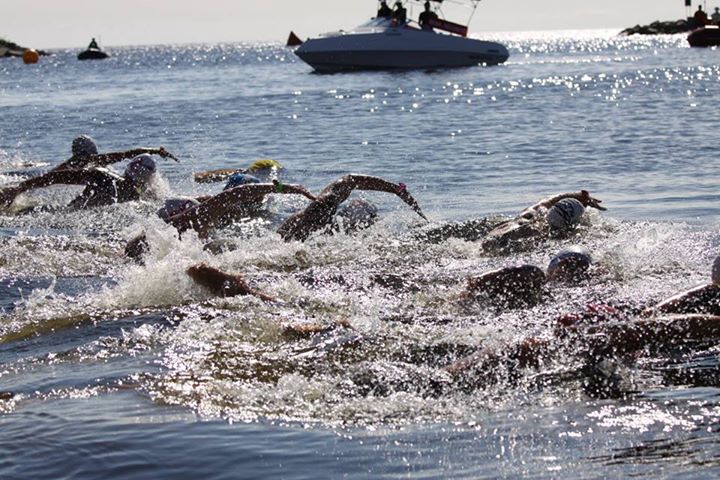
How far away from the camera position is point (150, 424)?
7.09 metres

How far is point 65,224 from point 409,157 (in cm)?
1099

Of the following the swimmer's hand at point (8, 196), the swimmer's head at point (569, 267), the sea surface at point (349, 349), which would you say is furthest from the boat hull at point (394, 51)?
the swimmer's head at point (569, 267)

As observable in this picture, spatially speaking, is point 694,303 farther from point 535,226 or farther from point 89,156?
point 89,156

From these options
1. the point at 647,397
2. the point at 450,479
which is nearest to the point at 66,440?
the point at 450,479

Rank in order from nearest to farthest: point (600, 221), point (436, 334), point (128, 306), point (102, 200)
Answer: point (436, 334) → point (128, 306) → point (600, 221) → point (102, 200)

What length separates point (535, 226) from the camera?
1310cm

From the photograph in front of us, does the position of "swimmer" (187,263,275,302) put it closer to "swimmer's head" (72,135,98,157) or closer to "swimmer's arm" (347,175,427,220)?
"swimmer's arm" (347,175,427,220)

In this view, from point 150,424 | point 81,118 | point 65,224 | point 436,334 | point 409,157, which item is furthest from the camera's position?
point 81,118

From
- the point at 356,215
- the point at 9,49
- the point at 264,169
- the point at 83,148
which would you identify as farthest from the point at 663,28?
the point at 356,215

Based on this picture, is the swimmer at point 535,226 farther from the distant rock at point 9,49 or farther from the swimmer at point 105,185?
the distant rock at point 9,49

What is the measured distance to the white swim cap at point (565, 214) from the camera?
13.0 metres

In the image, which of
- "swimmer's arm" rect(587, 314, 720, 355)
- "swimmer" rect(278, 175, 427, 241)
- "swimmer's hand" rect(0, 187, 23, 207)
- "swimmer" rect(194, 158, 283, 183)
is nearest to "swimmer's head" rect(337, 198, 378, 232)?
"swimmer" rect(278, 175, 427, 241)

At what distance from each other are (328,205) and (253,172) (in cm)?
839

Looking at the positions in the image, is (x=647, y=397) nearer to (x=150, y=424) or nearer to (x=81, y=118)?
(x=150, y=424)
